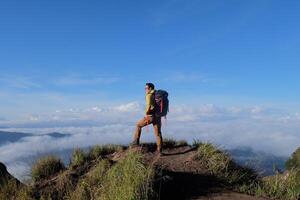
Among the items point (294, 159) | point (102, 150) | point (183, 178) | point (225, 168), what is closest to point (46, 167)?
point (102, 150)

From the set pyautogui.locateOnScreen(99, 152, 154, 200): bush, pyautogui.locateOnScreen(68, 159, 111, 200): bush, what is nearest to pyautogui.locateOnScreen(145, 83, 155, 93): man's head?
pyautogui.locateOnScreen(68, 159, 111, 200): bush

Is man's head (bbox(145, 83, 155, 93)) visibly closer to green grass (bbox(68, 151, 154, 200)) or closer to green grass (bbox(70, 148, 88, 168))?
green grass (bbox(68, 151, 154, 200))

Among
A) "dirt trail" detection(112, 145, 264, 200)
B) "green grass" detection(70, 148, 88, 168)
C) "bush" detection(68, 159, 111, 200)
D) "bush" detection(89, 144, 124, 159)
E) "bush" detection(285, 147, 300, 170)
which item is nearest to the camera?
"dirt trail" detection(112, 145, 264, 200)

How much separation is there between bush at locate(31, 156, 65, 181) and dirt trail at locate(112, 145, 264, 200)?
1821mm

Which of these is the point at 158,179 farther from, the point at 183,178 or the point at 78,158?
the point at 78,158

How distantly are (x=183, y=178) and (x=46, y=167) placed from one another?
4.68 meters

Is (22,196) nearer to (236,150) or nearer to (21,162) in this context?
(21,162)

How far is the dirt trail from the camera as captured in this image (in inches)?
532

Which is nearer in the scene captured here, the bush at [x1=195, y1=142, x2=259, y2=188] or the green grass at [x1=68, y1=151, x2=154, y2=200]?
the green grass at [x1=68, y1=151, x2=154, y2=200]

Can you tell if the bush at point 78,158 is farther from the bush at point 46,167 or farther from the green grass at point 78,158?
the bush at point 46,167

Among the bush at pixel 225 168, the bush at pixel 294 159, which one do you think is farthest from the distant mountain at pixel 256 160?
the bush at pixel 294 159

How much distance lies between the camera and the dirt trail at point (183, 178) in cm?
1351

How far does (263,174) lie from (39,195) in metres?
6.42

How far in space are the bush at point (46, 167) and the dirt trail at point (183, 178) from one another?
1821 millimetres
